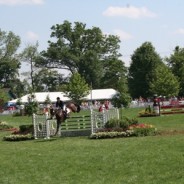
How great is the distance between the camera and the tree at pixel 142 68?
315 ft

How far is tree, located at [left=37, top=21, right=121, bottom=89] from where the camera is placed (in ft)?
367

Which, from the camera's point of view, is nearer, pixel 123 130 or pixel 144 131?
pixel 144 131

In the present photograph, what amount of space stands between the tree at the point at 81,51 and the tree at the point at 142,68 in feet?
45.2

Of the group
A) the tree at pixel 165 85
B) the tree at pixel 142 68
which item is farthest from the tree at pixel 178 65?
the tree at pixel 165 85

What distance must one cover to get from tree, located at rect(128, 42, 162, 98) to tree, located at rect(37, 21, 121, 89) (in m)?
13.8

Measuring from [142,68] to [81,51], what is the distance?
69.4ft

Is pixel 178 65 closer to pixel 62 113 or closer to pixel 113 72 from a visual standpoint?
pixel 113 72

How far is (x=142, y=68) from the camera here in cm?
9888

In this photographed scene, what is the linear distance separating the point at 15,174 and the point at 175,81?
66.1 metres

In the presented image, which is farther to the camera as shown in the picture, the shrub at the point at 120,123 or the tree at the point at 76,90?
the tree at the point at 76,90

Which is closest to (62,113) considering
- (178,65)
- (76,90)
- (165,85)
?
(165,85)

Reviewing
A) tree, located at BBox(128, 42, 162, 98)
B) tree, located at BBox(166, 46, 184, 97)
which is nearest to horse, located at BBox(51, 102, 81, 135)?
tree, located at BBox(166, 46, 184, 97)

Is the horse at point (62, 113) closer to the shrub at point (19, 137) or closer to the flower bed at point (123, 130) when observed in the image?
the shrub at point (19, 137)

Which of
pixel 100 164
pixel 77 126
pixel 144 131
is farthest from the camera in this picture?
pixel 77 126
